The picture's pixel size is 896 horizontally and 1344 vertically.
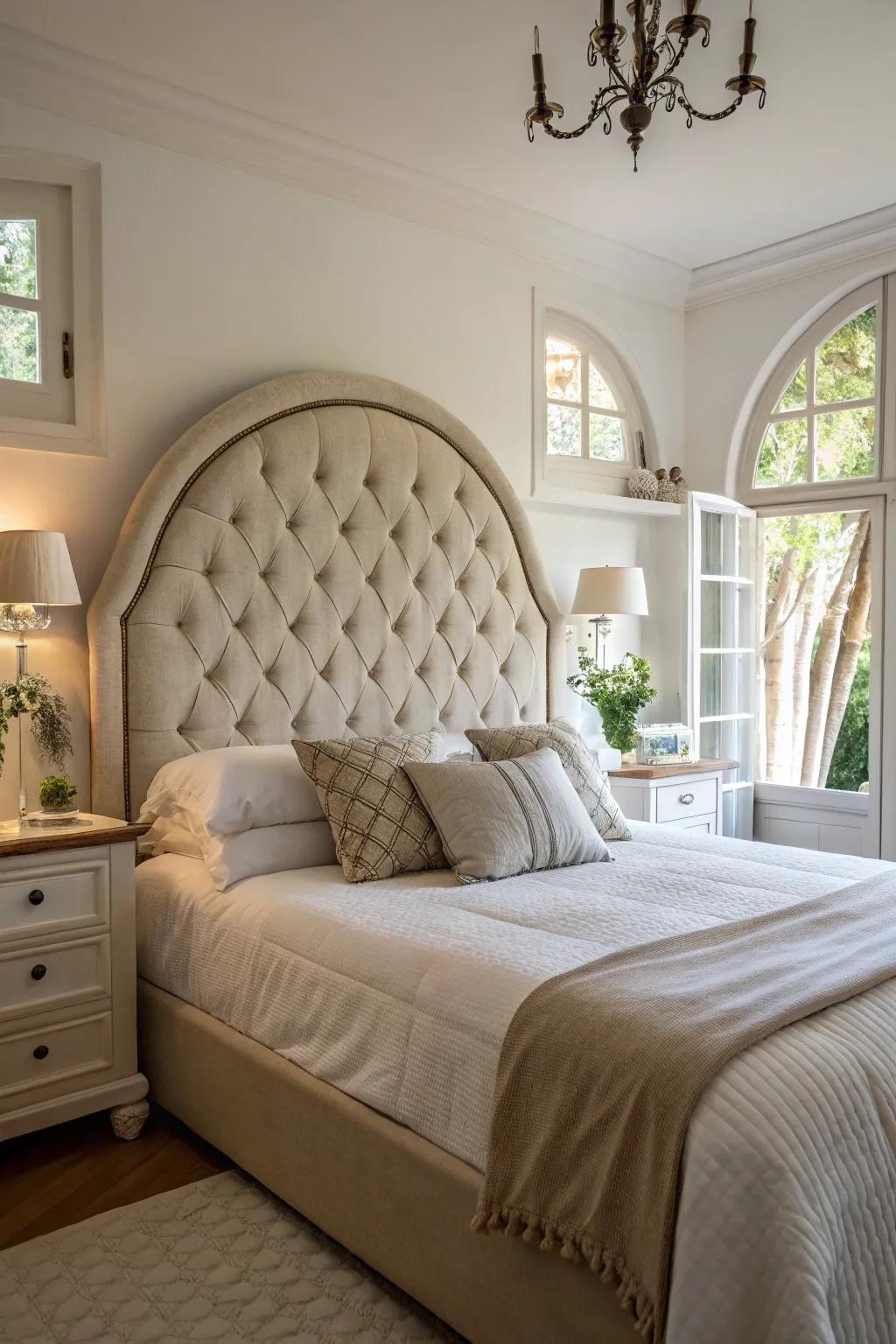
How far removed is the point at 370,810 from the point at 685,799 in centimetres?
186

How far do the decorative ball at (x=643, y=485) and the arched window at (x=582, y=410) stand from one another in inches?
3.4

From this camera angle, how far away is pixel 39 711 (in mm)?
2703

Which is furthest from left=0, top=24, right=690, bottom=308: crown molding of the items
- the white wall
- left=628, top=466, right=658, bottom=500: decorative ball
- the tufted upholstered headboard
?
left=628, top=466, right=658, bottom=500: decorative ball

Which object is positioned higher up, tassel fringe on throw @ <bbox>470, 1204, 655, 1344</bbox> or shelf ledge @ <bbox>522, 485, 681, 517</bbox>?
shelf ledge @ <bbox>522, 485, 681, 517</bbox>

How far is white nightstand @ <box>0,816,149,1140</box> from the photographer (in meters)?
2.39

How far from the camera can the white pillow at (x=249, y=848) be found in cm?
262

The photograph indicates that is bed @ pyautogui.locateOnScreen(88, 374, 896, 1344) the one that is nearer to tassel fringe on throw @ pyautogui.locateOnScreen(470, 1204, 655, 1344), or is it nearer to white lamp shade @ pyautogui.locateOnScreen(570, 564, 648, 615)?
tassel fringe on throw @ pyautogui.locateOnScreen(470, 1204, 655, 1344)

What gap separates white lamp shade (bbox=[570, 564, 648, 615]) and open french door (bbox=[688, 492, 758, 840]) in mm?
529

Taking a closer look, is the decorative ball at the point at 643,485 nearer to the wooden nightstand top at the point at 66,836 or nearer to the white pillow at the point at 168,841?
the white pillow at the point at 168,841

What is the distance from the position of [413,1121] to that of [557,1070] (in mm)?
377

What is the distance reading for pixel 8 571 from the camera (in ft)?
8.47

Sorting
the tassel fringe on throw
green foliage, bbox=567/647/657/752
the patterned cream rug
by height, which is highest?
green foliage, bbox=567/647/657/752

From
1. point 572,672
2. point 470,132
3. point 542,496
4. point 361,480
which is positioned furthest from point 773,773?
point 470,132

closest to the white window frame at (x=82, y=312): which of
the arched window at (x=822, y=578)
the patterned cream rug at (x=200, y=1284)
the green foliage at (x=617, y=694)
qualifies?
the patterned cream rug at (x=200, y=1284)
